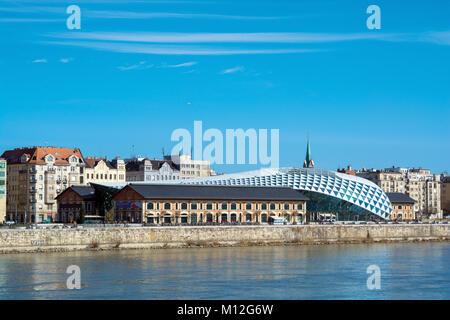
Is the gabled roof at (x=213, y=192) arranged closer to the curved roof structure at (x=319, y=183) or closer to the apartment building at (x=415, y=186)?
the curved roof structure at (x=319, y=183)

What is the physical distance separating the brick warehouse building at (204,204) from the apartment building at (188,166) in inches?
2627

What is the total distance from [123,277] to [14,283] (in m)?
6.32

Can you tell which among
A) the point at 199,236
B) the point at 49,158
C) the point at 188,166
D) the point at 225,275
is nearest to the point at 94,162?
the point at 49,158

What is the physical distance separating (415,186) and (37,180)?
86704mm

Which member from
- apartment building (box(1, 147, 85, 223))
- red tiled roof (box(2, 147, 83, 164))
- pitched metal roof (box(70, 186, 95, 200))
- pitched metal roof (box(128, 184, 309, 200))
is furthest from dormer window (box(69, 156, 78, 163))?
pitched metal roof (box(128, 184, 309, 200))

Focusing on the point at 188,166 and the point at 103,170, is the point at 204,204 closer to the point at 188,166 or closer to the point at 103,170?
the point at 103,170

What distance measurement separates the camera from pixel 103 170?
134 m

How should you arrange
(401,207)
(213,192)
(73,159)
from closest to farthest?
(213,192)
(401,207)
(73,159)

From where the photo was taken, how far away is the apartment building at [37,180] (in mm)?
119812

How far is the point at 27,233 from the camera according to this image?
67125mm

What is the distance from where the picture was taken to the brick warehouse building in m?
88.7

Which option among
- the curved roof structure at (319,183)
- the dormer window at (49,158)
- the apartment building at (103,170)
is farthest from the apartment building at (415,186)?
the dormer window at (49,158)
